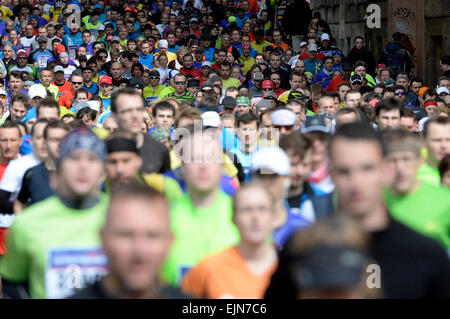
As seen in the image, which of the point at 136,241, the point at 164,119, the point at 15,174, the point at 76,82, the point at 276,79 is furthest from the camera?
the point at 276,79

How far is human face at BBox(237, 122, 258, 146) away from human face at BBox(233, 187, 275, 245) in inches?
176

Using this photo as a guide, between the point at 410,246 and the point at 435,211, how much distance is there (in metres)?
1.52

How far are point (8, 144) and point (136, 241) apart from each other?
551 cm

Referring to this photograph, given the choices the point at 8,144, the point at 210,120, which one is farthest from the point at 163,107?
the point at 8,144

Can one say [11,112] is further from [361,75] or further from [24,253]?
[24,253]

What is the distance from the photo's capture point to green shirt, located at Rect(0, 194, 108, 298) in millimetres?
4898

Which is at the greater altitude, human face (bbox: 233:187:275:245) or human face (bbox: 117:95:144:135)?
human face (bbox: 117:95:144:135)

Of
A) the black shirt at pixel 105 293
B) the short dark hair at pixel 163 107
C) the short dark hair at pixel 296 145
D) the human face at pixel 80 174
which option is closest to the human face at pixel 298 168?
the short dark hair at pixel 296 145

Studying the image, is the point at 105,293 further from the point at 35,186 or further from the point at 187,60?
the point at 187,60

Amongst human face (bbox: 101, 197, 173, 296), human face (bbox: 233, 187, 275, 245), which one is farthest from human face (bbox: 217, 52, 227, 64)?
human face (bbox: 101, 197, 173, 296)

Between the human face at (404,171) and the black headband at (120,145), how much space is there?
1800 millimetres

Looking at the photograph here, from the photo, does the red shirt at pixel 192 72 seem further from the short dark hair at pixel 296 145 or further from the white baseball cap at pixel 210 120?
the short dark hair at pixel 296 145

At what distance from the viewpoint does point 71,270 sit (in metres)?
4.88

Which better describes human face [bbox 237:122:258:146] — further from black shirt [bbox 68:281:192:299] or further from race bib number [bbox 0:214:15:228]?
black shirt [bbox 68:281:192:299]
